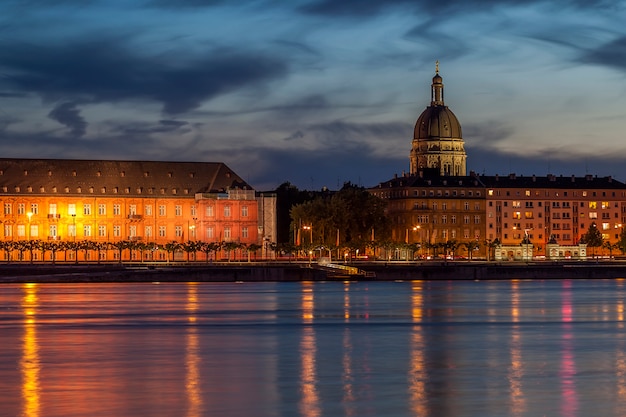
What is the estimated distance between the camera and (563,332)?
51.3 meters

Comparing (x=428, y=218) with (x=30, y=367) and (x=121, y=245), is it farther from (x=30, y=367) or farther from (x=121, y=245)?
(x=30, y=367)

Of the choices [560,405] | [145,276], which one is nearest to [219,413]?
[560,405]

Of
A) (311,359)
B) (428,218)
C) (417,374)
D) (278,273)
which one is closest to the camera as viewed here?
(417,374)

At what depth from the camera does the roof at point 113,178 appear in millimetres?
165750

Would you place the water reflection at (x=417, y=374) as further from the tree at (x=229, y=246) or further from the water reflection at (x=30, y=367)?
the tree at (x=229, y=246)

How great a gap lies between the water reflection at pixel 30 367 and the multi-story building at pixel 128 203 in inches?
3991

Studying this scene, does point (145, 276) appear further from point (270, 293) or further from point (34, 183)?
point (34, 183)

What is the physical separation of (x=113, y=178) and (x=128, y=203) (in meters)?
3.47

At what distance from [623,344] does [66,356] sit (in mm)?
17658

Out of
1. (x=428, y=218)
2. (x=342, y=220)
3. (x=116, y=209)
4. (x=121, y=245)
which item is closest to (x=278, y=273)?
(x=121, y=245)

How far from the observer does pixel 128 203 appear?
169m

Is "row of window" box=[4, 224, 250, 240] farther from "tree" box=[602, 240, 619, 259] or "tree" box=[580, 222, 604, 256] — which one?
"tree" box=[602, 240, 619, 259]

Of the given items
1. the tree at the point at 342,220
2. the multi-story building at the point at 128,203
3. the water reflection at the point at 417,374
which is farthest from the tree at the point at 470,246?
the water reflection at the point at 417,374

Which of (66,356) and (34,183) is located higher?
(34,183)
